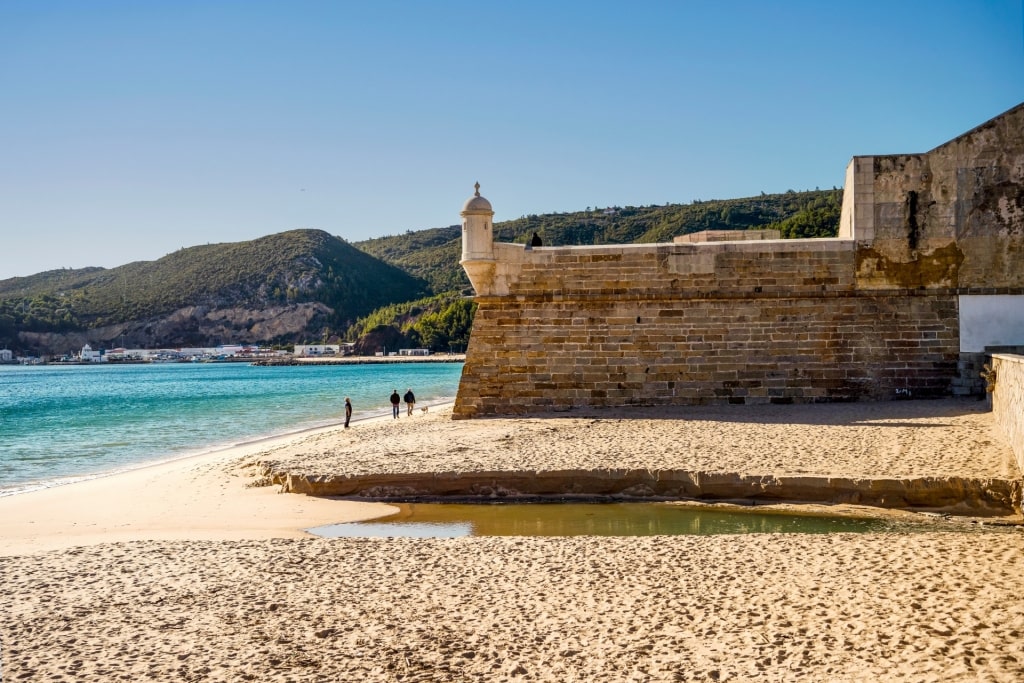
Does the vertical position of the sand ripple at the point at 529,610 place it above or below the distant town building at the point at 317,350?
below

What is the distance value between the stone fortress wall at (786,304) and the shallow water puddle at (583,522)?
19.9ft

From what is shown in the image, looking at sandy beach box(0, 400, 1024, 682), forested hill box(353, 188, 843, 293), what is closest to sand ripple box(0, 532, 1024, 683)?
sandy beach box(0, 400, 1024, 682)

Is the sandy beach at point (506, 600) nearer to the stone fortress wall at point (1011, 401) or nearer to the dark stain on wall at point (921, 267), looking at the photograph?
the stone fortress wall at point (1011, 401)

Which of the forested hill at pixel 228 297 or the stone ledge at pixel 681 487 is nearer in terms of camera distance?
the stone ledge at pixel 681 487

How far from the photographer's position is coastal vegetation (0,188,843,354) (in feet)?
304

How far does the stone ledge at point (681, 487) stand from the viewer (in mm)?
7984

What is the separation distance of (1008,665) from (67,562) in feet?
21.0

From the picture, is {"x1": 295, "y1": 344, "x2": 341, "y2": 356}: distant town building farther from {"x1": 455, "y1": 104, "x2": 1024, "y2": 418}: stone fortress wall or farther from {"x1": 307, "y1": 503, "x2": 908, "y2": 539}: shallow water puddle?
{"x1": 307, "y1": 503, "x2": 908, "y2": 539}: shallow water puddle

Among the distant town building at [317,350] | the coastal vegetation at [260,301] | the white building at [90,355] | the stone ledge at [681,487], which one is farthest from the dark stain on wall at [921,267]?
the white building at [90,355]

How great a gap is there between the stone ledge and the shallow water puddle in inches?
10.8

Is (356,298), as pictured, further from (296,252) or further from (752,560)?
(752,560)

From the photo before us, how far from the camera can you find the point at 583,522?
8250 mm

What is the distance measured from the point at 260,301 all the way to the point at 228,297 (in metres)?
3.45

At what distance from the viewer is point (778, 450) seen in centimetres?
1012
